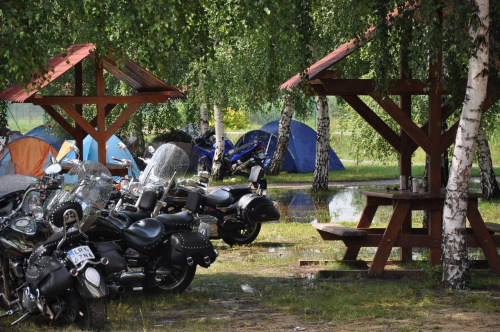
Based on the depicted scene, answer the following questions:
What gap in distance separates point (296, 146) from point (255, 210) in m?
15.6

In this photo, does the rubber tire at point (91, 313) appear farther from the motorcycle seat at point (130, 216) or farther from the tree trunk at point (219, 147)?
the tree trunk at point (219, 147)

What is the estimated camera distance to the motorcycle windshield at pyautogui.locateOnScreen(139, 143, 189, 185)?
11.2 metres

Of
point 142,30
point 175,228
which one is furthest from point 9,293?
point 142,30

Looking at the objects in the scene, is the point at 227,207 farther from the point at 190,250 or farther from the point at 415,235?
the point at 190,250

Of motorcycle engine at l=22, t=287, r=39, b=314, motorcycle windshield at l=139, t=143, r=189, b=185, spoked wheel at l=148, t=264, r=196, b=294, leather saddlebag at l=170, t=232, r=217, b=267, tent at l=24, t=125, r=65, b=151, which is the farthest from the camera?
tent at l=24, t=125, r=65, b=151

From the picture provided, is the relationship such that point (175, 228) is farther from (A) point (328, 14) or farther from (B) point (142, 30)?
(A) point (328, 14)

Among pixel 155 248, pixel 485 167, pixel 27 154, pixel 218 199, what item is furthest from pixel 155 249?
pixel 27 154

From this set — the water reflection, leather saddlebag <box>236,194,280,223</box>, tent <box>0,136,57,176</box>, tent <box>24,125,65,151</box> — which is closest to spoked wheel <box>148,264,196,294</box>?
leather saddlebag <box>236,194,280,223</box>

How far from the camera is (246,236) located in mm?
12719

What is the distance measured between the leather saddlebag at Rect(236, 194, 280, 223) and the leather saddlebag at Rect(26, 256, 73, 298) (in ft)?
18.1

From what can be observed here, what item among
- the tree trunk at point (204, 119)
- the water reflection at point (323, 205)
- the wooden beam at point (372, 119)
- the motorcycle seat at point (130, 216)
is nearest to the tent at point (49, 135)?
the tree trunk at point (204, 119)

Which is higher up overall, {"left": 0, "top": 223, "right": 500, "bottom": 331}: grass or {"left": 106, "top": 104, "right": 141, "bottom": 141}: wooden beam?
{"left": 106, "top": 104, "right": 141, "bottom": 141}: wooden beam

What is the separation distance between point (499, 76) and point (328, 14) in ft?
21.2

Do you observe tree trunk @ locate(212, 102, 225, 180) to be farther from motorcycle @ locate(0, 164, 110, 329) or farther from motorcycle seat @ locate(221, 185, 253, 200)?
motorcycle @ locate(0, 164, 110, 329)
